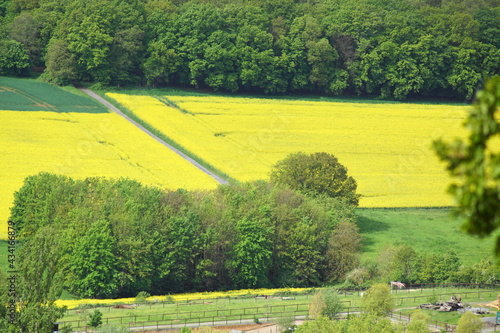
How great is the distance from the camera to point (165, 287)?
65062 millimetres

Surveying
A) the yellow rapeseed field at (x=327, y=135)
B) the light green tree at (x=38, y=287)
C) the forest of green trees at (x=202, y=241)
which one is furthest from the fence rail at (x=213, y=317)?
the yellow rapeseed field at (x=327, y=135)

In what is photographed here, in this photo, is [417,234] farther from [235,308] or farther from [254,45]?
[254,45]

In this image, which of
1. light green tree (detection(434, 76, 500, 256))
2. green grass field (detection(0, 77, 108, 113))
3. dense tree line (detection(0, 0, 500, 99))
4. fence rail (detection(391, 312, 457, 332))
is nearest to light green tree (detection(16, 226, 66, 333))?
fence rail (detection(391, 312, 457, 332))

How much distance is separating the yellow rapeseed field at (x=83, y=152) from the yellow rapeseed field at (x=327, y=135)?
4.70m

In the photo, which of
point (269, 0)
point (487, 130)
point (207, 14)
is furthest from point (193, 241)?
point (269, 0)

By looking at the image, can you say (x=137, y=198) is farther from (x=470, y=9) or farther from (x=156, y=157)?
(x=470, y=9)

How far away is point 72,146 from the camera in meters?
94.1

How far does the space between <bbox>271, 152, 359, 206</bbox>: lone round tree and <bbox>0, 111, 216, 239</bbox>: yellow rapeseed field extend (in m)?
8.69

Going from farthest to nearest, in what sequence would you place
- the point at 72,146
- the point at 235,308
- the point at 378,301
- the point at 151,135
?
the point at 151,135, the point at 72,146, the point at 235,308, the point at 378,301

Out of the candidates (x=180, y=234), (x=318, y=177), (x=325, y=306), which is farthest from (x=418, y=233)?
(x=325, y=306)

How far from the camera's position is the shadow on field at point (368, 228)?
70588 mm

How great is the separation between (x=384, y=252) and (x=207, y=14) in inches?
2976

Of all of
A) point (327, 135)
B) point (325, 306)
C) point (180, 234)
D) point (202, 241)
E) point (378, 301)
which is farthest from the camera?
point (327, 135)

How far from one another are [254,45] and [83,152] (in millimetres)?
47608
